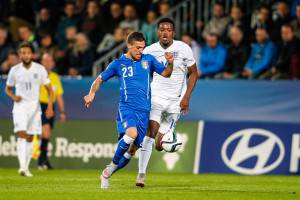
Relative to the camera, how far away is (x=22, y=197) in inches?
470

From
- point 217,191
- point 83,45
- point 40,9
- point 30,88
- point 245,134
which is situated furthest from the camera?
point 40,9

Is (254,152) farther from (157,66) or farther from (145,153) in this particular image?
(157,66)

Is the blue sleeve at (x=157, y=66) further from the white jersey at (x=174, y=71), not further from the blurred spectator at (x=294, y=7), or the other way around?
the blurred spectator at (x=294, y=7)

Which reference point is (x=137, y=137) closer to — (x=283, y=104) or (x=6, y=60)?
(x=283, y=104)

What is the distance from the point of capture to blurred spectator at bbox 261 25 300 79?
66.0ft

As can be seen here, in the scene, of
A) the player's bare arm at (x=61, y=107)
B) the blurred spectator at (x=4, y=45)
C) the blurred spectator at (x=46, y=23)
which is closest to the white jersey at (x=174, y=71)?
the player's bare arm at (x=61, y=107)

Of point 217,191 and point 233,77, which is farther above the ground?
point 233,77

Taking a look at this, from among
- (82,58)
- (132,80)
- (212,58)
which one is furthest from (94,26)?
(132,80)

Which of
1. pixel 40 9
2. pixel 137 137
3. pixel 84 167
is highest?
pixel 40 9

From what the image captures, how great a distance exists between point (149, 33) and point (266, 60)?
3491mm

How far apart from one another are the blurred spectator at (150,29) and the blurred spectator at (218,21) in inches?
54.8

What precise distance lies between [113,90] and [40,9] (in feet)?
21.4

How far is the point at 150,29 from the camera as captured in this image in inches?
900

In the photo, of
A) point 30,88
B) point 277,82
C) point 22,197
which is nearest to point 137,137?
point 22,197
